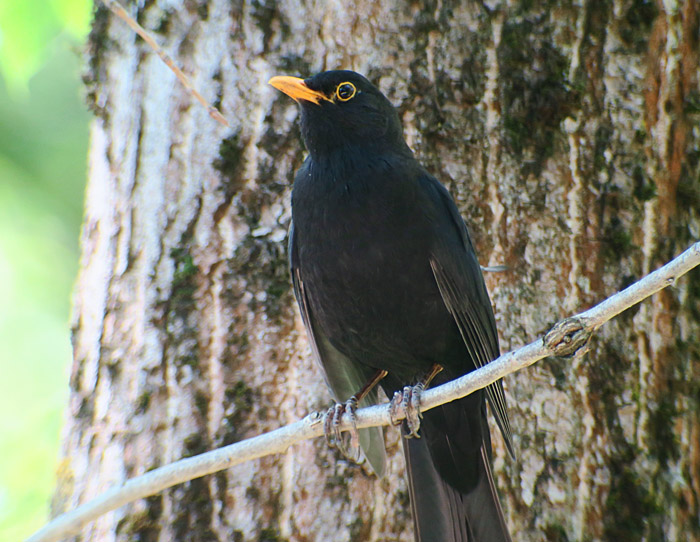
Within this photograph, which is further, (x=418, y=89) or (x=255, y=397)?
(x=418, y=89)

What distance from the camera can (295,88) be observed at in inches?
113

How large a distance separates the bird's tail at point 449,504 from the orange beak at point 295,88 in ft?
4.46

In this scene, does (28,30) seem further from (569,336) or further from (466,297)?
(569,336)

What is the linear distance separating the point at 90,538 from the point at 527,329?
5.92ft

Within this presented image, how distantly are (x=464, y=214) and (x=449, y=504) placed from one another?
1160mm

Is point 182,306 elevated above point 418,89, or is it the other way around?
point 418,89

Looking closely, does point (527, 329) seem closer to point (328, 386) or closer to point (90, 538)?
point (328, 386)

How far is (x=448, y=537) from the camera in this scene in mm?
2863

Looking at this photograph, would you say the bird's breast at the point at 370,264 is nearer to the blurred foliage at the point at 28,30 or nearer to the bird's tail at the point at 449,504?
the bird's tail at the point at 449,504

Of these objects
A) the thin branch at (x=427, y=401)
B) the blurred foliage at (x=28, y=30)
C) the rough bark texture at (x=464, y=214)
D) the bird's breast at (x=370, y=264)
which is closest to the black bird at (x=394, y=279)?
the bird's breast at (x=370, y=264)

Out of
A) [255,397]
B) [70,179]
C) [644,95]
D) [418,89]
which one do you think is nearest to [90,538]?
[255,397]

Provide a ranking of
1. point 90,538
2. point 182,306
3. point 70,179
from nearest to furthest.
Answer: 1. point 90,538
2. point 182,306
3. point 70,179

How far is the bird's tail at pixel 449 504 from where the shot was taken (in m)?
2.77

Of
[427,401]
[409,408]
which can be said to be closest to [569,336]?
[427,401]
